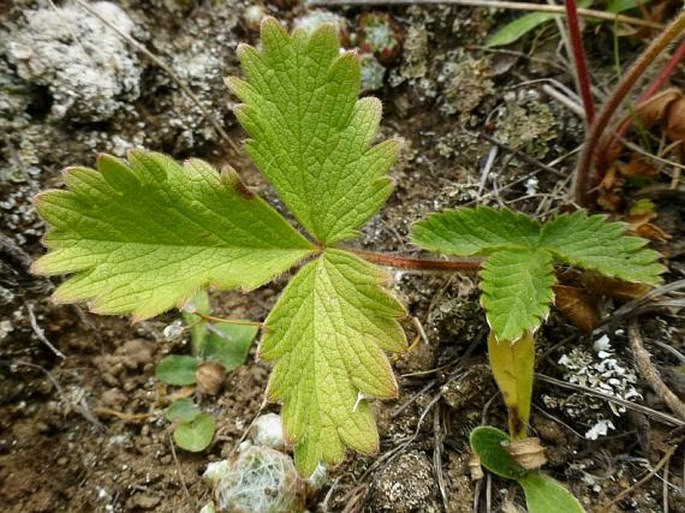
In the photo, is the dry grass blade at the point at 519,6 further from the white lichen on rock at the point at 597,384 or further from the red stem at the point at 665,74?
the white lichen on rock at the point at 597,384

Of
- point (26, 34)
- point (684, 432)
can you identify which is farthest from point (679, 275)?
point (26, 34)

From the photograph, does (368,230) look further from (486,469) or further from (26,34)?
(26,34)

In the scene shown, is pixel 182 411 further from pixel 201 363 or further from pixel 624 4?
pixel 624 4

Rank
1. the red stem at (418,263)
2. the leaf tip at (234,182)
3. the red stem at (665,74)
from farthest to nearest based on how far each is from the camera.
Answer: the red stem at (665,74), the red stem at (418,263), the leaf tip at (234,182)

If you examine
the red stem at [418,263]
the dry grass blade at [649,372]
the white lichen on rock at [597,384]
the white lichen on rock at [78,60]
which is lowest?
the white lichen on rock at [597,384]

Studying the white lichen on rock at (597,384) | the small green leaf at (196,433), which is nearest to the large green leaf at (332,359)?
the small green leaf at (196,433)

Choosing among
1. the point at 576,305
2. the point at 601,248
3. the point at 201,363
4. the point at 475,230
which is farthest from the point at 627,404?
the point at 201,363
